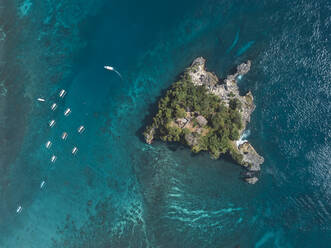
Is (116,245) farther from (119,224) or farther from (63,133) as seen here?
(63,133)

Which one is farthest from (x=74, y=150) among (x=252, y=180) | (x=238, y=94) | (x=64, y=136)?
(x=252, y=180)

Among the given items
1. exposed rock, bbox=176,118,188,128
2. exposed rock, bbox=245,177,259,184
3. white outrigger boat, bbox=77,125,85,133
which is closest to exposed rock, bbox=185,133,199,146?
exposed rock, bbox=176,118,188,128

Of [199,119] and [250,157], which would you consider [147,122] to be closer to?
[199,119]

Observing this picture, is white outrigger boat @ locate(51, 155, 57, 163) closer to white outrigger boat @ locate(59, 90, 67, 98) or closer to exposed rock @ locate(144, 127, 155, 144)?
white outrigger boat @ locate(59, 90, 67, 98)

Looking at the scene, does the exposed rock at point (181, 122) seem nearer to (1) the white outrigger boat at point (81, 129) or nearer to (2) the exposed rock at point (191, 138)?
(2) the exposed rock at point (191, 138)

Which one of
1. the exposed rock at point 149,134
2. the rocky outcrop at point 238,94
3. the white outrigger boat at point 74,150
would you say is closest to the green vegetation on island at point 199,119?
the rocky outcrop at point 238,94

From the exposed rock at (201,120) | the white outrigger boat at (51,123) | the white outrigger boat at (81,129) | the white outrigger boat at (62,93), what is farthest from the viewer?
the white outrigger boat at (51,123)
